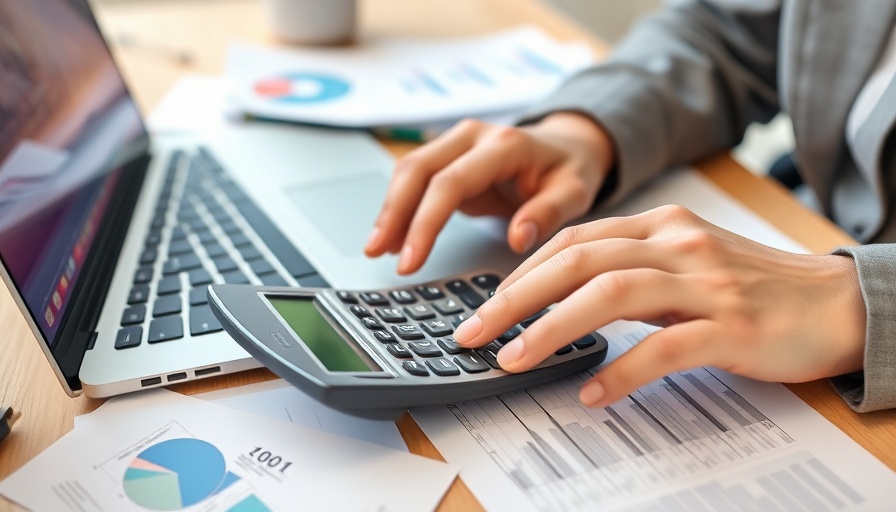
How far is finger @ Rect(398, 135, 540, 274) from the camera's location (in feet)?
1.74

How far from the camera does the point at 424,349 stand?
1.38 ft

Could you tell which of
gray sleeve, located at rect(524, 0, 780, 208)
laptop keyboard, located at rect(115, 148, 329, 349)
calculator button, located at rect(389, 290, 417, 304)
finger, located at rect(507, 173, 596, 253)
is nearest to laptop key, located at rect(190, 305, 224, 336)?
laptop keyboard, located at rect(115, 148, 329, 349)

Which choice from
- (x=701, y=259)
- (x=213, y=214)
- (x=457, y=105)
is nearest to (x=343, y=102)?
(x=457, y=105)

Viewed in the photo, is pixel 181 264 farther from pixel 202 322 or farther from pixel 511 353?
pixel 511 353

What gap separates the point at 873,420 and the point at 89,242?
489mm

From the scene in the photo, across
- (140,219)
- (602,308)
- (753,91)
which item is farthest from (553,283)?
(753,91)

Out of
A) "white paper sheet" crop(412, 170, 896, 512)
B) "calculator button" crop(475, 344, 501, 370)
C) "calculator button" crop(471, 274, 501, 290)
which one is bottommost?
"white paper sheet" crop(412, 170, 896, 512)

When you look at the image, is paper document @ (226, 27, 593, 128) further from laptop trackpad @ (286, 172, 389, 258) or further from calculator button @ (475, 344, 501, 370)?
calculator button @ (475, 344, 501, 370)

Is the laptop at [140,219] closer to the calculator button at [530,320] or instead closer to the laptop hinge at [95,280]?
the laptop hinge at [95,280]

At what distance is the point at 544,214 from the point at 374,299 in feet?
0.49

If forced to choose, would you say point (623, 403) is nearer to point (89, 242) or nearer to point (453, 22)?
point (89, 242)

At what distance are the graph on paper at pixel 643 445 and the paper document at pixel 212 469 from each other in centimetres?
4

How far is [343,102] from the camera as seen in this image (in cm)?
81

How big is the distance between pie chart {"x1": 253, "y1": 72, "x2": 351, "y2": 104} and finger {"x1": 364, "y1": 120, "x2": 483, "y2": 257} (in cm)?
28
